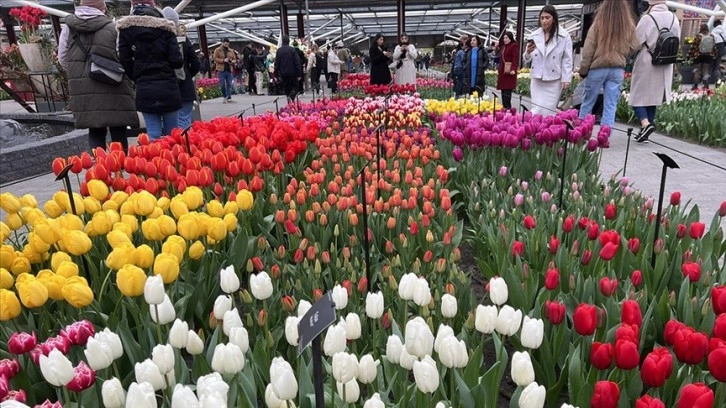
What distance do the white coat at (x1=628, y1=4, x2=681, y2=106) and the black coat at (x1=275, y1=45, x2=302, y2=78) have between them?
6979 millimetres

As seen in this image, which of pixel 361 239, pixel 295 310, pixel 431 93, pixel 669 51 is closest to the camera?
pixel 295 310

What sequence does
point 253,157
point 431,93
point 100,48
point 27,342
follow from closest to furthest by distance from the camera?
point 27,342, point 253,157, point 100,48, point 431,93

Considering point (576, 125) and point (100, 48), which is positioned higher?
point (100, 48)

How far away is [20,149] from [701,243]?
5818mm

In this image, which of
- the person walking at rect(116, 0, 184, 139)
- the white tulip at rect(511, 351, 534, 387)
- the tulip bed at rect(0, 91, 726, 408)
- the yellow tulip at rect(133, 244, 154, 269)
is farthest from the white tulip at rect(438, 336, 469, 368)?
the person walking at rect(116, 0, 184, 139)

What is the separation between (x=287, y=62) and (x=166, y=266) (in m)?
10.5

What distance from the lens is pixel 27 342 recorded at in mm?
1307

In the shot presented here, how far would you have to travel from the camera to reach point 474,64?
446 inches

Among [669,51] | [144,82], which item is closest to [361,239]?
[144,82]

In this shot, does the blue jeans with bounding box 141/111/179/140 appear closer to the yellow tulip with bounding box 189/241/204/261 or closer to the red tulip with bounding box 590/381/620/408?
the yellow tulip with bounding box 189/241/204/261

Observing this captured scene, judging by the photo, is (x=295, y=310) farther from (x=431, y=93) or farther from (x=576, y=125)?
(x=431, y=93)

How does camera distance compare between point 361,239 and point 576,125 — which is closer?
point 361,239

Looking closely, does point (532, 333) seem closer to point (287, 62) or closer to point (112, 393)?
point (112, 393)

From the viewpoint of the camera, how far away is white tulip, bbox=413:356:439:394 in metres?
1.14
